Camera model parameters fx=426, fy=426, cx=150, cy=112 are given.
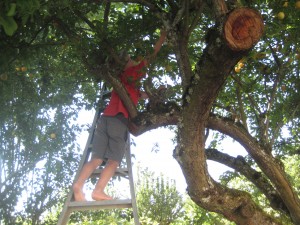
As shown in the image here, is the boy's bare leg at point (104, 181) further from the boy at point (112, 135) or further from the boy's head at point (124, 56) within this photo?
the boy's head at point (124, 56)

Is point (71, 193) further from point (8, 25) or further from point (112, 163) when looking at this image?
point (8, 25)

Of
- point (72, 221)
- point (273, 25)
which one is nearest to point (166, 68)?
point (273, 25)

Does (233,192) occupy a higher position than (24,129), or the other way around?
(24,129)

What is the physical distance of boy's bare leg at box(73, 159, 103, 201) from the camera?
3.68 meters

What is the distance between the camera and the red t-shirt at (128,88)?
406 centimetres

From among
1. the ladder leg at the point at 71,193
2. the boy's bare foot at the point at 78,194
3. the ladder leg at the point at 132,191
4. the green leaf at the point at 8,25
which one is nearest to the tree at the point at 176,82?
the green leaf at the point at 8,25

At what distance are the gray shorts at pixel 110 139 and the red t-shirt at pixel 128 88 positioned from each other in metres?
0.08

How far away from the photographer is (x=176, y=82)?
18.9 ft

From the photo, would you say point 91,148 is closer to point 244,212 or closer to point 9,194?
point 244,212

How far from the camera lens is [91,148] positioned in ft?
14.1

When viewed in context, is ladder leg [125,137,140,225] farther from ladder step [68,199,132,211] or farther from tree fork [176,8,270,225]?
tree fork [176,8,270,225]

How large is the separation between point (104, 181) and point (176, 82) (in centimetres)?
238

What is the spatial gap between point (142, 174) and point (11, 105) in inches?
183

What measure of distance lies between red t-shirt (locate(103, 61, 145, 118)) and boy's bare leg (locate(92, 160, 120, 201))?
514 millimetres
